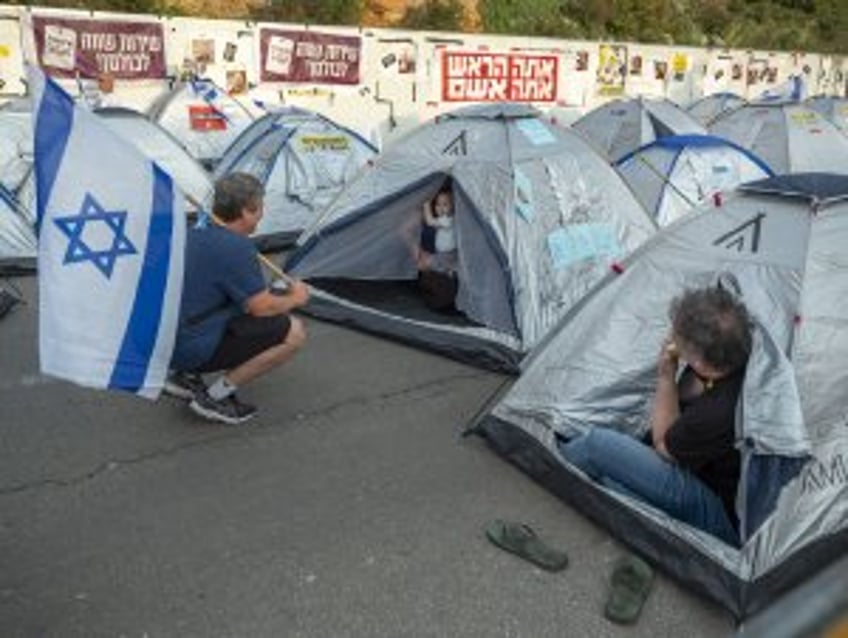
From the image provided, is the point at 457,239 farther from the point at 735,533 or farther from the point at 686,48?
the point at 686,48

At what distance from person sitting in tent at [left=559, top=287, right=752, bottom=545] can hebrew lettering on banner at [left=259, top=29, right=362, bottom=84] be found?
11448 mm

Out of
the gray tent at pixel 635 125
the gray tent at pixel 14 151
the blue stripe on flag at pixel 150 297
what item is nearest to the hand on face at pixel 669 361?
the blue stripe on flag at pixel 150 297

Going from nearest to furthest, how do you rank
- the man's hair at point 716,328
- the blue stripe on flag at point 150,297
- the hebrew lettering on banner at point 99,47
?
the man's hair at point 716,328, the blue stripe on flag at point 150,297, the hebrew lettering on banner at point 99,47

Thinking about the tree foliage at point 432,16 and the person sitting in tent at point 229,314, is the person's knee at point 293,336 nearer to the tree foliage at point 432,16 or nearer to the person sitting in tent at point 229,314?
the person sitting in tent at point 229,314

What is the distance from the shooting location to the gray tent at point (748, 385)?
146 inches

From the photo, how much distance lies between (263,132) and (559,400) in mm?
6523

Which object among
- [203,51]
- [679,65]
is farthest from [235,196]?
[679,65]

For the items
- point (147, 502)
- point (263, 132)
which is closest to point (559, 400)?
point (147, 502)

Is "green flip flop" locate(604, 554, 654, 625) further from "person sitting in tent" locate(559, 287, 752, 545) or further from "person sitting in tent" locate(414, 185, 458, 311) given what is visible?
"person sitting in tent" locate(414, 185, 458, 311)

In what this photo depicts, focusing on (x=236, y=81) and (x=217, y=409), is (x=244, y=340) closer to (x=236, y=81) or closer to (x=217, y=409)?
(x=217, y=409)

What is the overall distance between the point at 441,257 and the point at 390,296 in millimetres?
591

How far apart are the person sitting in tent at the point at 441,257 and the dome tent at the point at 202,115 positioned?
19.6ft

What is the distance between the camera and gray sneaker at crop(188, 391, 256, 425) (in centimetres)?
536

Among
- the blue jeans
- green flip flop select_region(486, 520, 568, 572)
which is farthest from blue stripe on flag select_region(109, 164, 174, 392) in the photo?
the blue jeans
